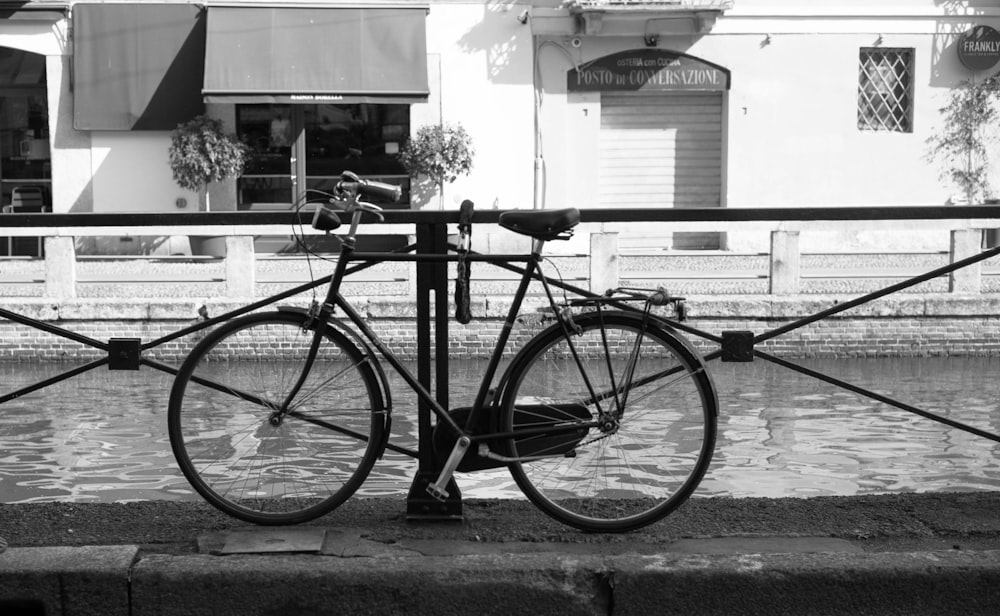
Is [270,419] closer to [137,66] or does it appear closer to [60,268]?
[60,268]

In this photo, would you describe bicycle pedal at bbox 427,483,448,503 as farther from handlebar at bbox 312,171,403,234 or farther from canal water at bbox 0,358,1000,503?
canal water at bbox 0,358,1000,503

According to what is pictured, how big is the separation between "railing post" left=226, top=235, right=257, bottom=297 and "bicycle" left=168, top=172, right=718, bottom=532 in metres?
8.45

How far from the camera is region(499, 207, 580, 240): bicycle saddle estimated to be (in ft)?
13.4

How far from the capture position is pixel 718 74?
20000 millimetres

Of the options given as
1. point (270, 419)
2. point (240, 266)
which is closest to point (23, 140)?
point (240, 266)

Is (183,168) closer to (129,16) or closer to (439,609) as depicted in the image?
(129,16)

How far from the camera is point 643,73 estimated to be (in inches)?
782

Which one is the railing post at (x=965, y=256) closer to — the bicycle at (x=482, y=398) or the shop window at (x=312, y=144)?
the bicycle at (x=482, y=398)

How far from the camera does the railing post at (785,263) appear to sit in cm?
1292

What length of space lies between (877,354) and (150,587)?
1073 cm

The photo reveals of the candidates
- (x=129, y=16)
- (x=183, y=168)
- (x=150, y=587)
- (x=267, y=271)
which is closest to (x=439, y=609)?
(x=150, y=587)

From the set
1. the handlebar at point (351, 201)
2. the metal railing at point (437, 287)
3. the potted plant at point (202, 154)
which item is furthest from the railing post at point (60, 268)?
the handlebar at point (351, 201)

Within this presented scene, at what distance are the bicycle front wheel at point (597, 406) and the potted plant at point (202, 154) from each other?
15175 mm

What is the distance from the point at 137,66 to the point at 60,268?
24.1ft
